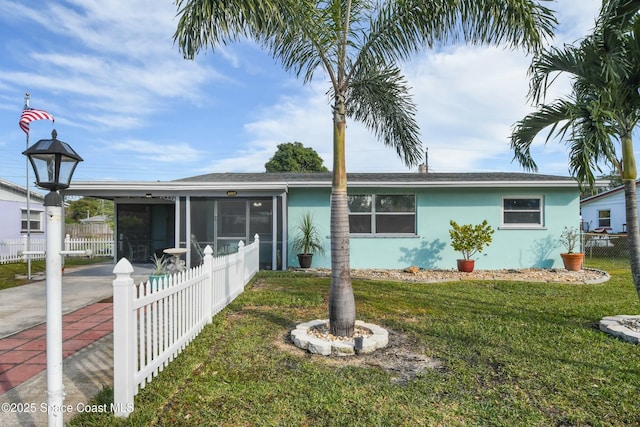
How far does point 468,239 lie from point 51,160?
954 centimetres

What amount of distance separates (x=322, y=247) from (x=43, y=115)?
29.0 ft

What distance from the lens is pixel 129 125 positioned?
60.1ft

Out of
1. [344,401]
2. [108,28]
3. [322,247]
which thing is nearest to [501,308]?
[344,401]

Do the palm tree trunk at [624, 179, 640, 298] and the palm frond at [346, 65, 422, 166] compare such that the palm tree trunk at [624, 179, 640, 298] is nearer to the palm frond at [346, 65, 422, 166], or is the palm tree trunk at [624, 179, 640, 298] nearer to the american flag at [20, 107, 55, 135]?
the palm frond at [346, 65, 422, 166]

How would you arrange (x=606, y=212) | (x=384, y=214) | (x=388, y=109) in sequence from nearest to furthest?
(x=388, y=109), (x=384, y=214), (x=606, y=212)

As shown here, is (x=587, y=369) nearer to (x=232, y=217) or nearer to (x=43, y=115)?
(x=232, y=217)

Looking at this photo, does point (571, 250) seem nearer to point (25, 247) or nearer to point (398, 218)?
point (398, 218)

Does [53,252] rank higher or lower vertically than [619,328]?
higher

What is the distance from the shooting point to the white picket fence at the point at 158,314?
266cm

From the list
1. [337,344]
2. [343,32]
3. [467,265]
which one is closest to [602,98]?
[343,32]

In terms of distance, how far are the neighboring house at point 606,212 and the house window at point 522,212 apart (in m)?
11.3

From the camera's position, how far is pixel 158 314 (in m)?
4.23

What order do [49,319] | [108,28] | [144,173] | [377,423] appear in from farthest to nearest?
[144,173] < [108,28] < [377,423] < [49,319]

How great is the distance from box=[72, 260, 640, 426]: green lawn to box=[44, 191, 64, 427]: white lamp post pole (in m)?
0.34
